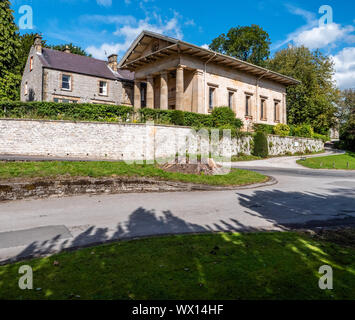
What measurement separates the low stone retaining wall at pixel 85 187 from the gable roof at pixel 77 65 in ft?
91.8

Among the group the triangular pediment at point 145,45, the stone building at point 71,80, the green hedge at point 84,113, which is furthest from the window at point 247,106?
the stone building at point 71,80

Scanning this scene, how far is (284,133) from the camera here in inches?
1291

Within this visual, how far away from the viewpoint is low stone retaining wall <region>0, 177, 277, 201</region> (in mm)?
8297

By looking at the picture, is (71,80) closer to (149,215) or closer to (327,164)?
(327,164)

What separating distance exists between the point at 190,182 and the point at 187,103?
19795mm

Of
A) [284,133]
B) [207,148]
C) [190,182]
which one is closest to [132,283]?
[190,182]

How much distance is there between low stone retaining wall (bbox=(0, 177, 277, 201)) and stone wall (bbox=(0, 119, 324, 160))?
8665 millimetres

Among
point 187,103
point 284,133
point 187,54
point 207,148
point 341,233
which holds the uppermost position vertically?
point 187,54

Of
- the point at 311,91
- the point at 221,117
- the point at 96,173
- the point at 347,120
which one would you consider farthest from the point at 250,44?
the point at 96,173

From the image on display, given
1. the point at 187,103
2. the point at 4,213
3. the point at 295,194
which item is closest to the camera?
the point at 4,213

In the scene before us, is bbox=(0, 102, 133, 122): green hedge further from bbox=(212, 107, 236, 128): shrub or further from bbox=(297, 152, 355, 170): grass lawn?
bbox=(297, 152, 355, 170): grass lawn

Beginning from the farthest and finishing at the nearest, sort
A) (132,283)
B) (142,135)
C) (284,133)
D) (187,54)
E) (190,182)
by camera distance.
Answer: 1. (284,133)
2. (187,54)
3. (142,135)
4. (190,182)
5. (132,283)

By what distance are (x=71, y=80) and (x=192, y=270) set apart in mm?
35055

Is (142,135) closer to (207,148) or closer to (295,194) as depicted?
(207,148)
